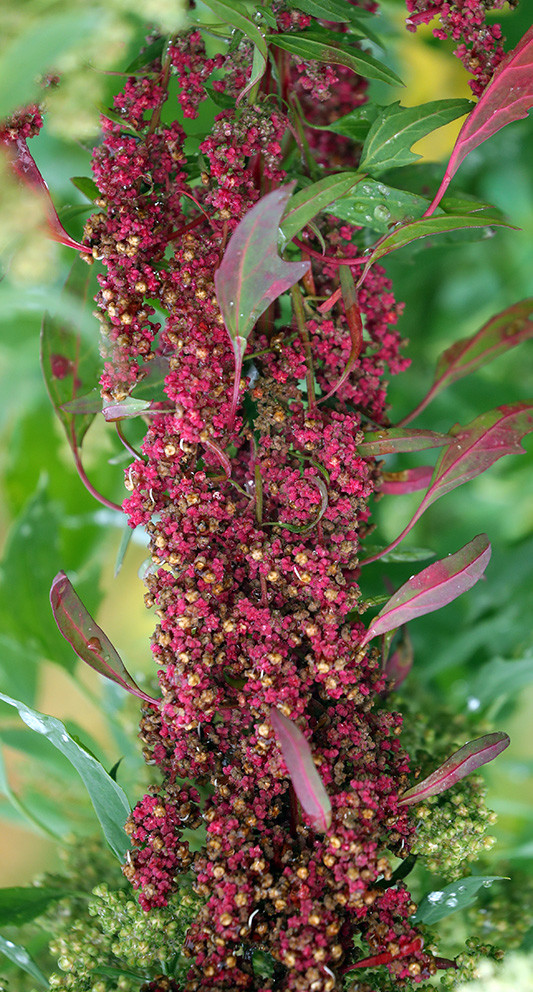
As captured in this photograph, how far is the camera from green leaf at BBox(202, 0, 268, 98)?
15.4 inches

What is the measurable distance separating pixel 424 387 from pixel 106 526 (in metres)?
Answer: 0.45

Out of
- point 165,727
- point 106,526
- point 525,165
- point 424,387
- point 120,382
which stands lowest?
point 165,727

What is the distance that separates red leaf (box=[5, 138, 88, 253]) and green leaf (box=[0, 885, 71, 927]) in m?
0.43

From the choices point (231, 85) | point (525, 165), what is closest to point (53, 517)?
point (231, 85)

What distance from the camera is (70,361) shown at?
550 millimetres

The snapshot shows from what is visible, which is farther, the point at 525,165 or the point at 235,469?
the point at 525,165

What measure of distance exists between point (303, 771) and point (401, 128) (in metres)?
0.37

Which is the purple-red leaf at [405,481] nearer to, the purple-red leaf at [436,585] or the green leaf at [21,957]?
the purple-red leaf at [436,585]

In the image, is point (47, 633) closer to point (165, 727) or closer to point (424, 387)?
point (165, 727)

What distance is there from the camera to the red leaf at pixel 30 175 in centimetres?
41

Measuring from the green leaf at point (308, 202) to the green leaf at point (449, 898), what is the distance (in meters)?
0.39

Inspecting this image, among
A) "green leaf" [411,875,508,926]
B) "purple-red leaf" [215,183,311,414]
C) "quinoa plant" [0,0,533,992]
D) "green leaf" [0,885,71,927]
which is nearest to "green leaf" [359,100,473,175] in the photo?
"quinoa plant" [0,0,533,992]

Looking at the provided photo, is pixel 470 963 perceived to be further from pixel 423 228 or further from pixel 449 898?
pixel 423 228

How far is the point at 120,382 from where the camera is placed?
0.45 metres
